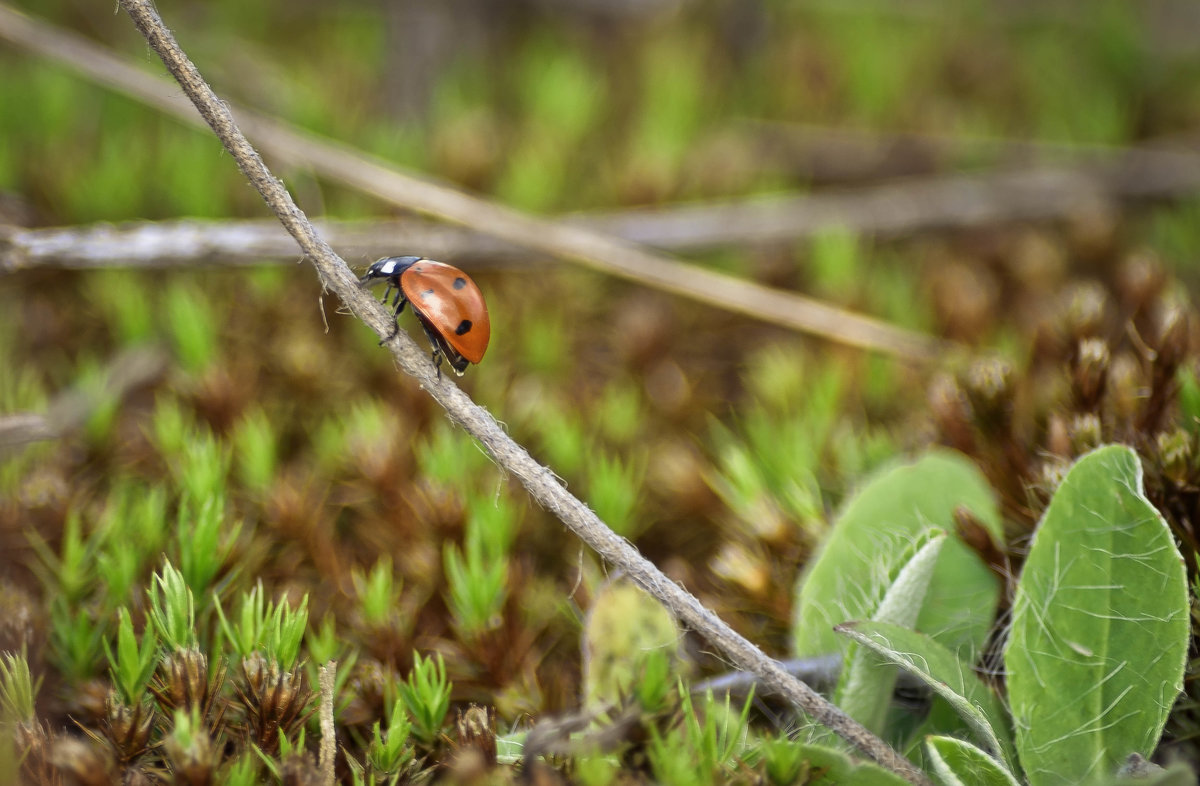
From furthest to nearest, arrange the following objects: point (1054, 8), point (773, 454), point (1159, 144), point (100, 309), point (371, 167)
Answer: point (1054, 8) → point (1159, 144) → point (371, 167) → point (100, 309) → point (773, 454)

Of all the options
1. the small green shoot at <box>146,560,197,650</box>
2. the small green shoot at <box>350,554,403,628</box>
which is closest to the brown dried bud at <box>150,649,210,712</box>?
the small green shoot at <box>146,560,197,650</box>

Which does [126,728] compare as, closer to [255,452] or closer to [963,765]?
[255,452]

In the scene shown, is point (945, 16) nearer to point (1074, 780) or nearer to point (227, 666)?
point (1074, 780)

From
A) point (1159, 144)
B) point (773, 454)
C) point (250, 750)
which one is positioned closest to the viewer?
point (250, 750)

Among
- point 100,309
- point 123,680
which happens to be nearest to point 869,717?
point 123,680

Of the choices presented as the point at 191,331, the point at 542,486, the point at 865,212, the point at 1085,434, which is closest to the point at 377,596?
the point at 542,486

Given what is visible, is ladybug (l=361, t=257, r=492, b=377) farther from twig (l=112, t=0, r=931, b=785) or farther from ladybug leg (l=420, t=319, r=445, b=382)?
twig (l=112, t=0, r=931, b=785)
